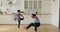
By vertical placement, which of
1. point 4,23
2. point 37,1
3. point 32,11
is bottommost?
point 4,23

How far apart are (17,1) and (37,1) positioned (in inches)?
48.6

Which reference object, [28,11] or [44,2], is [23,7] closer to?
[28,11]

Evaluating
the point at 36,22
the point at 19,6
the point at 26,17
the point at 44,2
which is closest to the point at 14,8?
the point at 19,6

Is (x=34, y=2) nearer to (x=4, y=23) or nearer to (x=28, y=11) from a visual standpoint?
(x=28, y=11)

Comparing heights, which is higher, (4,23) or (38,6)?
(38,6)

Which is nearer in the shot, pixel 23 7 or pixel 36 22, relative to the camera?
pixel 36 22

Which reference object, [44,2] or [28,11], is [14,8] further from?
[44,2]

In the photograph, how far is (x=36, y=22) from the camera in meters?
6.00

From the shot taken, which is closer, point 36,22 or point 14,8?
point 36,22

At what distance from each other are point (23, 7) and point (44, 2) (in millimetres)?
1338

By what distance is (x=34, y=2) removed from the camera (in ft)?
31.2

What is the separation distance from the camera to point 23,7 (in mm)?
9469

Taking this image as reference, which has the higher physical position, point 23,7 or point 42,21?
point 23,7

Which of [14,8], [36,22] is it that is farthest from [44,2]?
[36,22]
